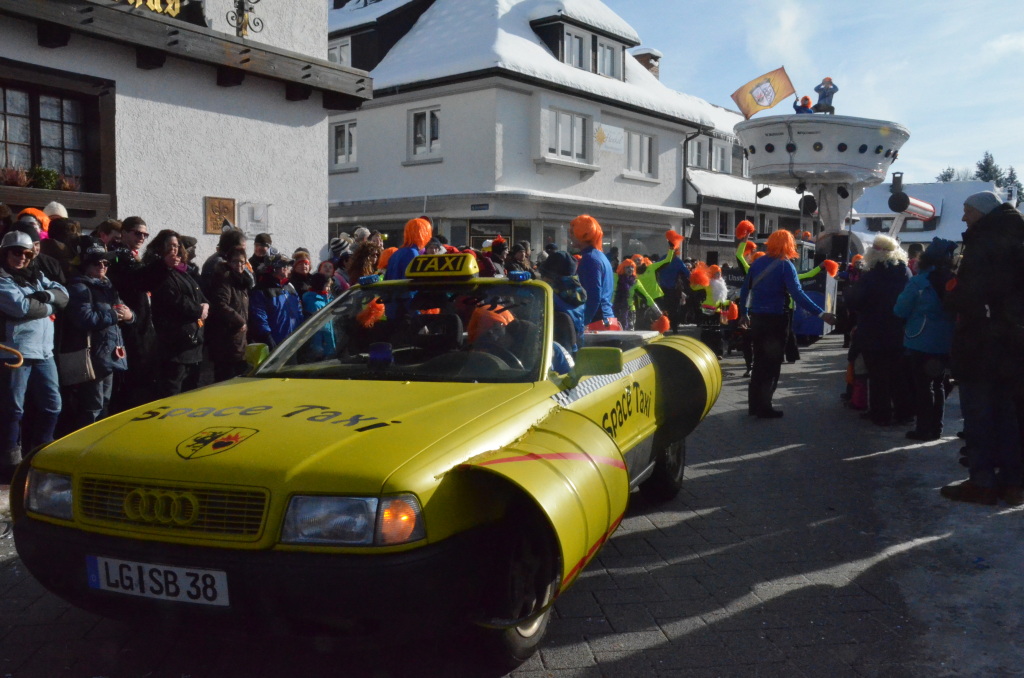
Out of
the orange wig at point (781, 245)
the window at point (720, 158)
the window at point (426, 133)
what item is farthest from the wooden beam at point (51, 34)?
the window at point (720, 158)

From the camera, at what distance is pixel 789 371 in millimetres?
13750

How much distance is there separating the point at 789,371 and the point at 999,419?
304 inches

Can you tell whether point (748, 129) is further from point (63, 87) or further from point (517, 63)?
point (63, 87)

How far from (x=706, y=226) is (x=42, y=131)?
27.7m

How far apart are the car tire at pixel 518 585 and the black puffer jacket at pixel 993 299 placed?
4.00 m

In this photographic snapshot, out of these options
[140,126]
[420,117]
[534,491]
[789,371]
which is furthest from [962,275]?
[420,117]

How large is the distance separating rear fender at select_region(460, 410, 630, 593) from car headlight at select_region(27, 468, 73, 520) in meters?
1.47

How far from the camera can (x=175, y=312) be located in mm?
6949

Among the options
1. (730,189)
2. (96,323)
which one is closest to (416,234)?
(96,323)

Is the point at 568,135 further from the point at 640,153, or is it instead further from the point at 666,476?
the point at 666,476

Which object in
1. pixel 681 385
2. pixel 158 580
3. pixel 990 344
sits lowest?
pixel 158 580

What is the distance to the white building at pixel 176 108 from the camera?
10406mm

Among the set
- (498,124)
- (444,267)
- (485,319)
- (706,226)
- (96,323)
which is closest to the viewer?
(485,319)

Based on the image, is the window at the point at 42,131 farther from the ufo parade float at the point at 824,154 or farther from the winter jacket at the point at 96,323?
the ufo parade float at the point at 824,154
